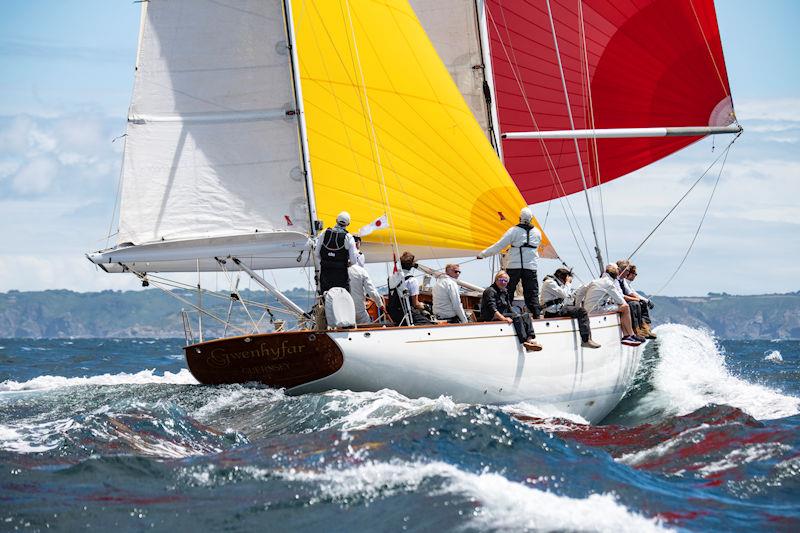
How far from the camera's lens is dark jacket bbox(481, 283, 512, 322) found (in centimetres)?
1251

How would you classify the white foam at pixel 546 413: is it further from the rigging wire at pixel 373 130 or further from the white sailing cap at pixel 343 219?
the white sailing cap at pixel 343 219

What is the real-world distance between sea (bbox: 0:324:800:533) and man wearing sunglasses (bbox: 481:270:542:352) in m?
0.85

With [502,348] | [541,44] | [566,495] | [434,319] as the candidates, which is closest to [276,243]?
[434,319]

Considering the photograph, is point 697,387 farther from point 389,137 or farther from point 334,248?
point 334,248

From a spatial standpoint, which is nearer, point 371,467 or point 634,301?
point 371,467

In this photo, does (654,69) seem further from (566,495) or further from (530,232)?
(566,495)

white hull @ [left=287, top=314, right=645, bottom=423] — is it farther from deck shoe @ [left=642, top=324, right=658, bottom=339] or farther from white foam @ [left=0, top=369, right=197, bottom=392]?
white foam @ [left=0, top=369, right=197, bottom=392]

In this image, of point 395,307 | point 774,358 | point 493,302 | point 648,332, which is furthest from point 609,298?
point 774,358

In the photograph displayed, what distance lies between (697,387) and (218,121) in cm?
893

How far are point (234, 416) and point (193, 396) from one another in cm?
128

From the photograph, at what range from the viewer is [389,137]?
1380 cm

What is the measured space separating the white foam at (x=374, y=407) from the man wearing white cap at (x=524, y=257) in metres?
2.17

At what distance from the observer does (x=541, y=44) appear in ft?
63.3

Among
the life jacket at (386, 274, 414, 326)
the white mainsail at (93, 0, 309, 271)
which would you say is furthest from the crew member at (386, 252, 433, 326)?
the white mainsail at (93, 0, 309, 271)
